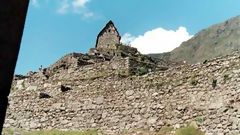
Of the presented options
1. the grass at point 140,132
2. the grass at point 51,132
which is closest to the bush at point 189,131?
the grass at point 140,132

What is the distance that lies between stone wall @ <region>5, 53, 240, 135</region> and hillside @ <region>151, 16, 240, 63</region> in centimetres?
5130

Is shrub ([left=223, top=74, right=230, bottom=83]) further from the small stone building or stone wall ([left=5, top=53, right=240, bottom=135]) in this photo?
the small stone building

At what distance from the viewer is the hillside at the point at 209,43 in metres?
71.9

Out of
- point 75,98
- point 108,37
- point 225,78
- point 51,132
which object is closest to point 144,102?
point 225,78

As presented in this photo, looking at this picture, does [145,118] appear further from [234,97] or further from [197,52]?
[197,52]

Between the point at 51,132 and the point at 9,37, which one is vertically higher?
the point at 9,37

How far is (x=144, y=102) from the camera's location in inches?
625

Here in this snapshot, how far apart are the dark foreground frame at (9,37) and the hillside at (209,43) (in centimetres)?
6648

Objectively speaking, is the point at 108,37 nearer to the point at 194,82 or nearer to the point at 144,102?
the point at 144,102

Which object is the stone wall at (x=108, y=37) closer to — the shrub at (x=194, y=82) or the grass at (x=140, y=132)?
the grass at (x=140, y=132)

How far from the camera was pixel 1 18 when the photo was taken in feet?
7.46

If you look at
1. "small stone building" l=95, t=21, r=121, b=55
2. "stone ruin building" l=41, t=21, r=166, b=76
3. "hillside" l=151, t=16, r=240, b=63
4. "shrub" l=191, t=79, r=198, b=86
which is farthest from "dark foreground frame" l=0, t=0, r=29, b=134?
"hillside" l=151, t=16, r=240, b=63

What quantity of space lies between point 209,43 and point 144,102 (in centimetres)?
6503

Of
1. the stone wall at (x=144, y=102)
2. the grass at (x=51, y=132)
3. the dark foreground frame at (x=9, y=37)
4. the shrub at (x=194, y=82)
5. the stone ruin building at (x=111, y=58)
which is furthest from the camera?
the stone ruin building at (x=111, y=58)
